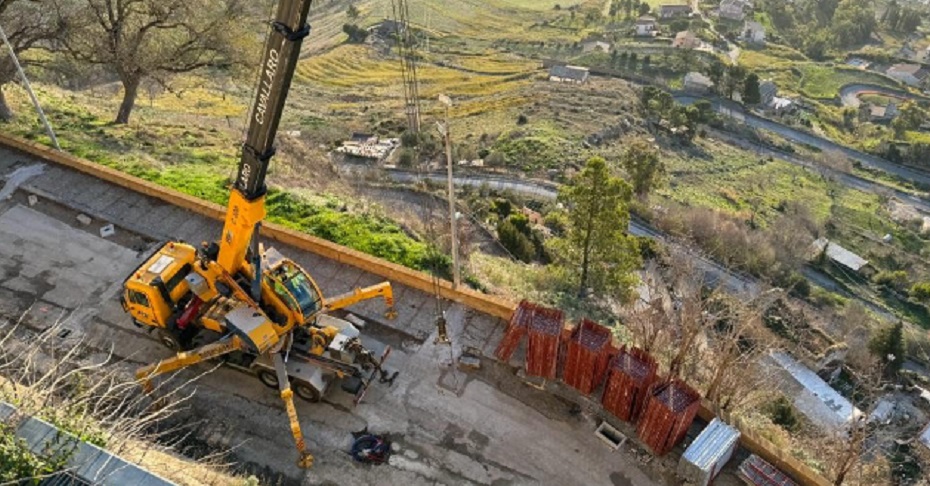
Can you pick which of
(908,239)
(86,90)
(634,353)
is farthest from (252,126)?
(908,239)

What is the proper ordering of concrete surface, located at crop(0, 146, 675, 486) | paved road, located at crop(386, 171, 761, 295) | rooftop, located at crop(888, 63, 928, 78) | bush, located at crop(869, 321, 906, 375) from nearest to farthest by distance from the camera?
concrete surface, located at crop(0, 146, 675, 486) < bush, located at crop(869, 321, 906, 375) < paved road, located at crop(386, 171, 761, 295) < rooftop, located at crop(888, 63, 928, 78)

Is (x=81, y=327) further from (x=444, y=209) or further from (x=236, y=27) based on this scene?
(x=444, y=209)

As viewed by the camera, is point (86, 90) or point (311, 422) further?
point (86, 90)

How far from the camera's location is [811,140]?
80.8 meters

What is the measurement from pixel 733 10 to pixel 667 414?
114967mm

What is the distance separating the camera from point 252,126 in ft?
47.3

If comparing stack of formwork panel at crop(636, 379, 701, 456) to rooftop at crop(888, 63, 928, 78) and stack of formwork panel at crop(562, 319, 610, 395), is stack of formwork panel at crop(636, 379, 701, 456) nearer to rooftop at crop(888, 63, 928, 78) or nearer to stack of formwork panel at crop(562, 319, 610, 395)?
stack of formwork panel at crop(562, 319, 610, 395)

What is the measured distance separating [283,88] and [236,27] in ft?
58.2

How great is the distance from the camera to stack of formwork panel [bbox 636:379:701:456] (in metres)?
15.3

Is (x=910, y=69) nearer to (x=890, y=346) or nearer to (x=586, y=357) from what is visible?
(x=890, y=346)

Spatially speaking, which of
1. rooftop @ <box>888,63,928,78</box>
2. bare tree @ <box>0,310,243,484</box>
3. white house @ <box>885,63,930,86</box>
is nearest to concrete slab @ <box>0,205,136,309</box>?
bare tree @ <box>0,310,243,484</box>

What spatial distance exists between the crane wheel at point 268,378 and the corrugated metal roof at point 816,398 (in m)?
21.9

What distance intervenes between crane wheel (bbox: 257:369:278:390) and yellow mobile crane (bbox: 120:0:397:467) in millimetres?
31

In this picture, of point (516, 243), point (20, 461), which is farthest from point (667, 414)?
point (516, 243)
